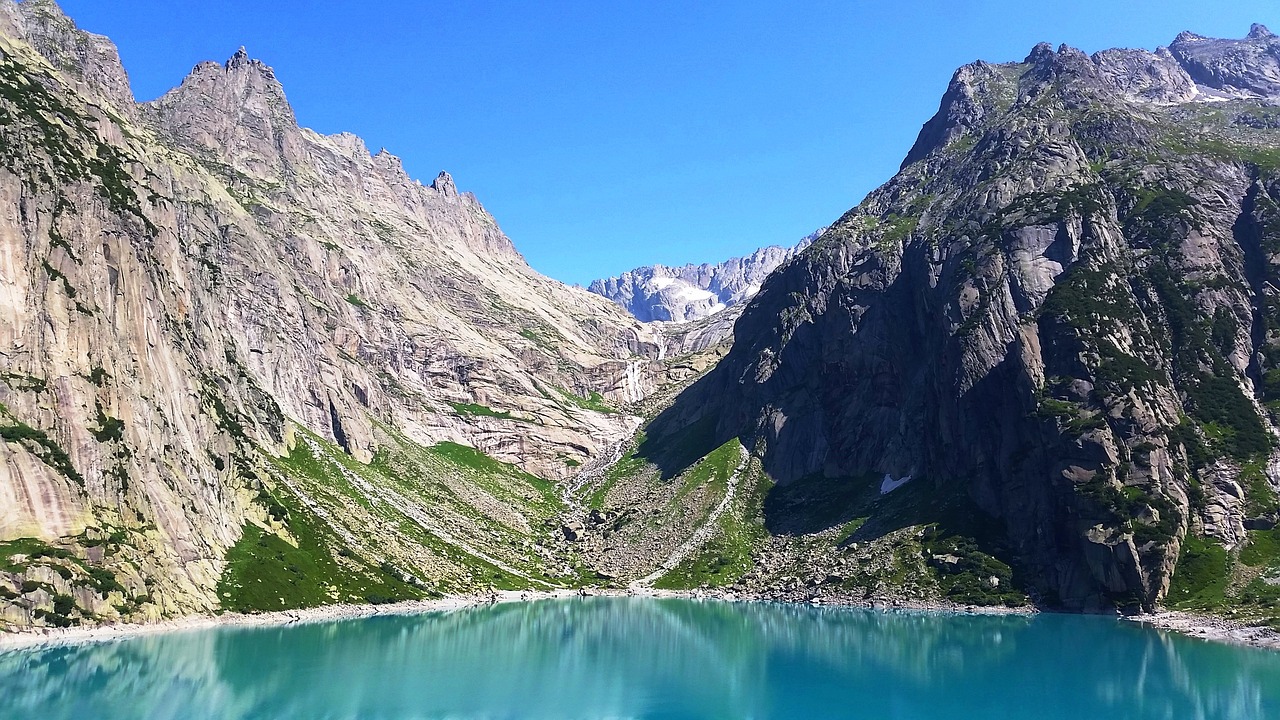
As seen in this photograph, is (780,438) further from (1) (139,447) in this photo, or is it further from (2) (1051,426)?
(1) (139,447)

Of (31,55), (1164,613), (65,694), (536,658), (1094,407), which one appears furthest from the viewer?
(31,55)

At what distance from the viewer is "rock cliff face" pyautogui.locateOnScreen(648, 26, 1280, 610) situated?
122m

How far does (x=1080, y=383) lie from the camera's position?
138750 mm

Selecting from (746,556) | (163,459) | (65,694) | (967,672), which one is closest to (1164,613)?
(967,672)

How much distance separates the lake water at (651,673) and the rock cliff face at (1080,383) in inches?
914

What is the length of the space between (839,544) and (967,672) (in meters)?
76.0

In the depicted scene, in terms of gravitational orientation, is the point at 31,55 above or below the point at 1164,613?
above

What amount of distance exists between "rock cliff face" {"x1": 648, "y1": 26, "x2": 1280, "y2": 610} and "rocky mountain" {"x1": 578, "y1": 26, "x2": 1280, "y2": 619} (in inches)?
16.1

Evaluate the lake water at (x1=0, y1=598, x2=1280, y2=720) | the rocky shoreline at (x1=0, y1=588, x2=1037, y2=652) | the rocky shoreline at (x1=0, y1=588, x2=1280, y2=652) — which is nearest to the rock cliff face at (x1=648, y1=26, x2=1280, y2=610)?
the rocky shoreline at (x1=0, y1=588, x2=1280, y2=652)

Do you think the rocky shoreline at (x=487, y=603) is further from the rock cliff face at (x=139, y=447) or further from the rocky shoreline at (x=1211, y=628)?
the rock cliff face at (x=139, y=447)

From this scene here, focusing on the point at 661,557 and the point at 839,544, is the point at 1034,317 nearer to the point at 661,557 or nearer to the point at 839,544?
the point at 839,544

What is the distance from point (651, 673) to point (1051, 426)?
91.1 meters

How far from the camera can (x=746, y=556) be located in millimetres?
163500

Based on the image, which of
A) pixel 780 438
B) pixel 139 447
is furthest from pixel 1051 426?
pixel 139 447
